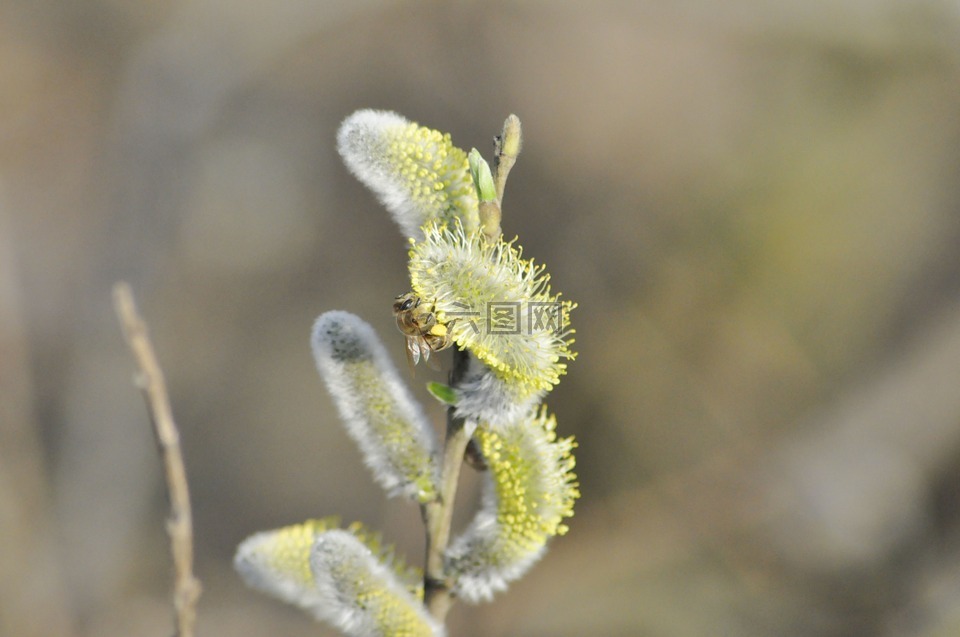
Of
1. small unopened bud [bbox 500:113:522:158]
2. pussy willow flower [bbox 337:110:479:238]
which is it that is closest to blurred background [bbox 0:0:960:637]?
pussy willow flower [bbox 337:110:479:238]

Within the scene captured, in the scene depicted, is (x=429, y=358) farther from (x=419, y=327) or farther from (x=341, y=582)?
(x=341, y=582)

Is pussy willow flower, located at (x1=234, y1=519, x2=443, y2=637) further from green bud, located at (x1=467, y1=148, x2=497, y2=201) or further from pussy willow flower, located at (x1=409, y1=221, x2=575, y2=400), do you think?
green bud, located at (x1=467, y1=148, x2=497, y2=201)

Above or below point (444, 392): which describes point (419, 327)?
above

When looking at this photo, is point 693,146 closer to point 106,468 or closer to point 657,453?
→ point 657,453

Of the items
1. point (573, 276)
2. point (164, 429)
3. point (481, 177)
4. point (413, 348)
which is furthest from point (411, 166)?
point (573, 276)

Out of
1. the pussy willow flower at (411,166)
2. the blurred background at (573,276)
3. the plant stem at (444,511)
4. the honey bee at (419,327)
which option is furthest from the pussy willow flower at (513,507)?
the blurred background at (573,276)

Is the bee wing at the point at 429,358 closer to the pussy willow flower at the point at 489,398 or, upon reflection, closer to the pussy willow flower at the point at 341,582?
the pussy willow flower at the point at 489,398
